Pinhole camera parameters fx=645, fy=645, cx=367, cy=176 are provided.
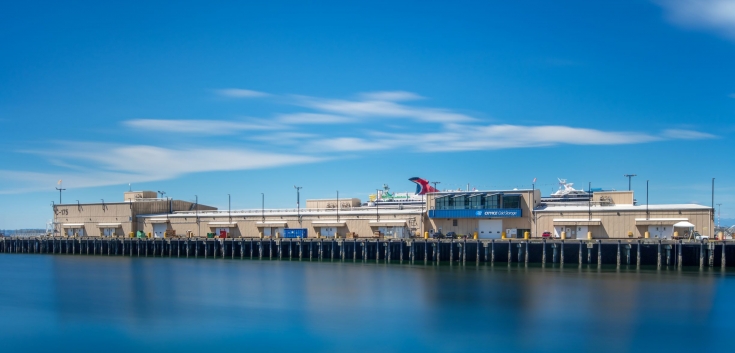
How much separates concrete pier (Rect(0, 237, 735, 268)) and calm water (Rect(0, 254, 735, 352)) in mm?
3968

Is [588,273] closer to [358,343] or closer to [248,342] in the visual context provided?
[358,343]

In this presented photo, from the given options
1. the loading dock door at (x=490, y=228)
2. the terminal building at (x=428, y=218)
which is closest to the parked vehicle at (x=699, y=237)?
the terminal building at (x=428, y=218)

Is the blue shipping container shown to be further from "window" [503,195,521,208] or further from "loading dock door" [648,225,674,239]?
"loading dock door" [648,225,674,239]

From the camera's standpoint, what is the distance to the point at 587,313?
34781 millimetres

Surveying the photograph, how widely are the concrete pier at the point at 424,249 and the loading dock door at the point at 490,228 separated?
5172mm

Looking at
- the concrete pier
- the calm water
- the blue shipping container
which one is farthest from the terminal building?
the calm water

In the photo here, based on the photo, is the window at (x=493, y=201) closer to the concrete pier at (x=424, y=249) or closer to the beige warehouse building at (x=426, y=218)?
the beige warehouse building at (x=426, y=218)

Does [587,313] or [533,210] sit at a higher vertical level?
[533,210]

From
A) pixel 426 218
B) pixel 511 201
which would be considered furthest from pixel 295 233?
pixel 511 201

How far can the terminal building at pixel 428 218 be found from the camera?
59.6 m

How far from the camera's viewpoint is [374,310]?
36.4m

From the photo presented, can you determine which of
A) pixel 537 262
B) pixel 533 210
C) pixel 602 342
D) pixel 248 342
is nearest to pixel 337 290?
pixel 248 342

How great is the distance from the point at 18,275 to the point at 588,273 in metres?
48.5

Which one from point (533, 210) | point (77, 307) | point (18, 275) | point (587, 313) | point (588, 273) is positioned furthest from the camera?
point (533, 210)
